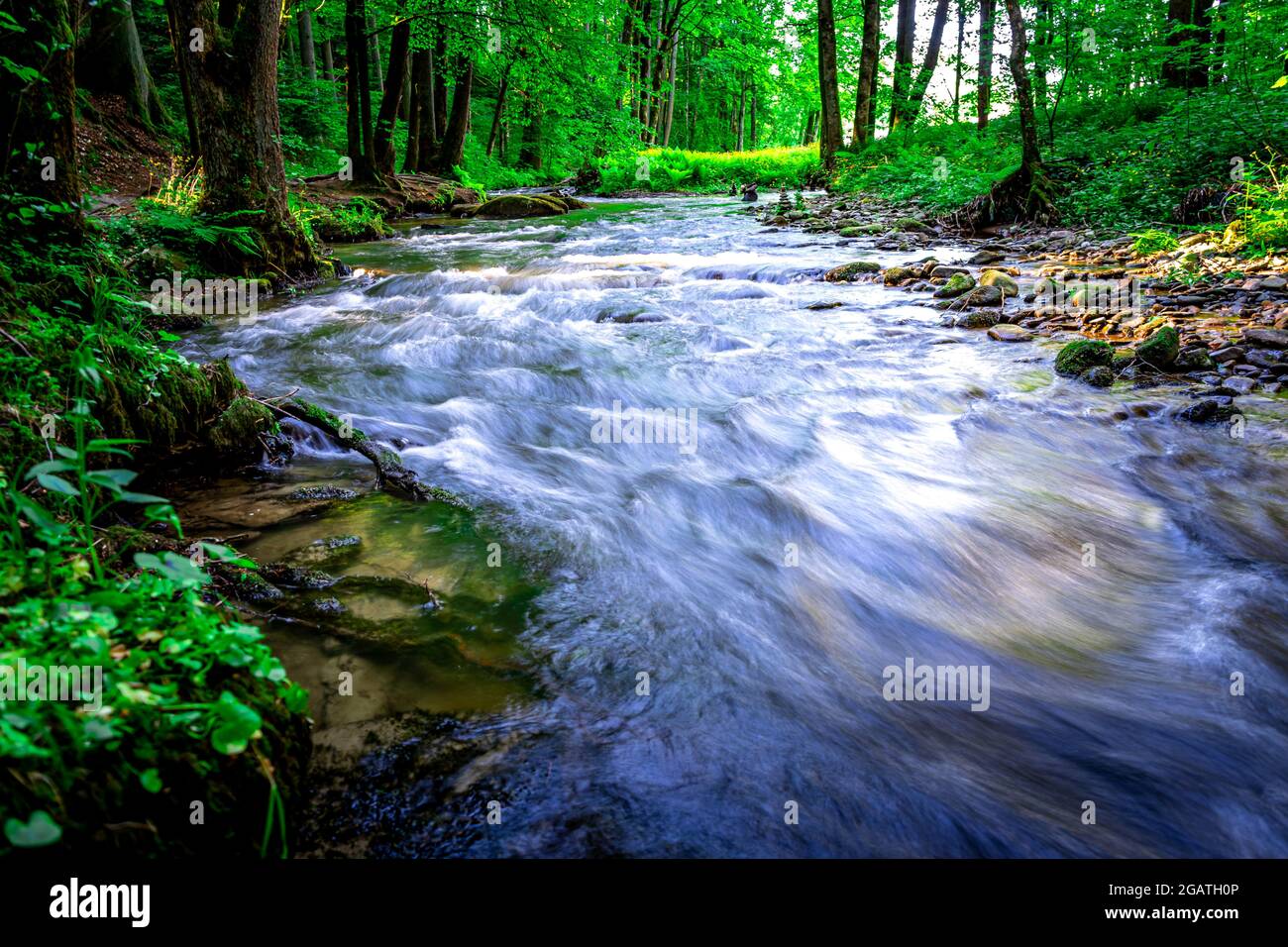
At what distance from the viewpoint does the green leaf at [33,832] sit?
1.22 metres

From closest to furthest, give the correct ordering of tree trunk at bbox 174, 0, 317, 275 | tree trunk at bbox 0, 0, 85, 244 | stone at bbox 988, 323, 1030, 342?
tree trunk at bbox 0, 0, 85, 244 < stone at bbox 988, 323, 1030, 342 < tree trunk at bbox 174, 0, 317, 275

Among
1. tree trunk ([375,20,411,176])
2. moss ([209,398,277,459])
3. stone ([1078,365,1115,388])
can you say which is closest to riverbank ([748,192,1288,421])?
stone ([1078,365,1115,388])

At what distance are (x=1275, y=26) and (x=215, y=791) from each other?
43.2ft

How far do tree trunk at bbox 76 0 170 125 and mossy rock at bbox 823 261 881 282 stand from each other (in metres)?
15.8

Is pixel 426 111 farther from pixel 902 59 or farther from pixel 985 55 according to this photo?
pixel 902 59

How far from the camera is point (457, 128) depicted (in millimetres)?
20328

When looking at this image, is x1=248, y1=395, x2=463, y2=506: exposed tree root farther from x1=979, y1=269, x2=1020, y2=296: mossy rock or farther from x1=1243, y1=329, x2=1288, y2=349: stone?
x1=979, y1=269, x2=1020, y2=296: mossy rock

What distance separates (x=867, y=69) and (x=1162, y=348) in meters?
17.1

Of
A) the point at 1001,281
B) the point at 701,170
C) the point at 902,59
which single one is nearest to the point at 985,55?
the point at 902,59

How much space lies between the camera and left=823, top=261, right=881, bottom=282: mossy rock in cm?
984

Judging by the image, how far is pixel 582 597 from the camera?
125 inches

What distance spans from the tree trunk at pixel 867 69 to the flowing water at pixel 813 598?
15.9m

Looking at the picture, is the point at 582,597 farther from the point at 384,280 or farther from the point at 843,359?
the point at 384,280

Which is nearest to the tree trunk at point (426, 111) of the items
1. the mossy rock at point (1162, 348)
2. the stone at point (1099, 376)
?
the stone at point (1099, 376)
